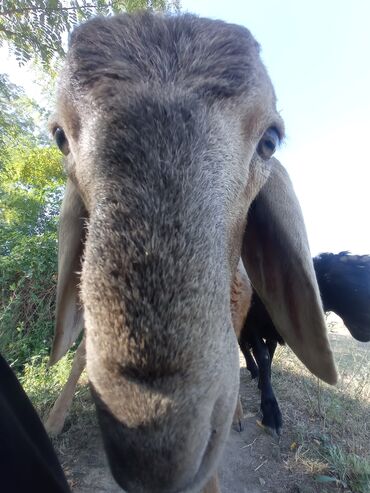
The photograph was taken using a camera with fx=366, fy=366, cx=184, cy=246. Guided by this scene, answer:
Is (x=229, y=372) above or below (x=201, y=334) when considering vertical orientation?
below

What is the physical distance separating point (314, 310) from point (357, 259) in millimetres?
3675

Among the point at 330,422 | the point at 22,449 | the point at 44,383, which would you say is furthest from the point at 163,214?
the point at 44,383

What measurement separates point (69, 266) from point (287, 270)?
173 centimetres

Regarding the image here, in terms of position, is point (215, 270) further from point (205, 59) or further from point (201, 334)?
point (205, 59)

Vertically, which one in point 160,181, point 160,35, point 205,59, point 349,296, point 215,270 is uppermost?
point 160,35

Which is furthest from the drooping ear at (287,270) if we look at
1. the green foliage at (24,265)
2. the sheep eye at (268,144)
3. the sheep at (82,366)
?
the green foliage at (24,265)

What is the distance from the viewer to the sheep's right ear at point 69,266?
2957 mm

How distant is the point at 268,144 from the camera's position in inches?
89.4

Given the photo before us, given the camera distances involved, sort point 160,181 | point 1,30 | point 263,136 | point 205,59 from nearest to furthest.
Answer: point 160,181
point 205,59
point 263,136
point 1,30

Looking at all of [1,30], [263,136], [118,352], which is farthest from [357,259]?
[1,30]

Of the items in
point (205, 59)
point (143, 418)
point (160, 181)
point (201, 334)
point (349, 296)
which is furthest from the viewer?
point (349, 296)

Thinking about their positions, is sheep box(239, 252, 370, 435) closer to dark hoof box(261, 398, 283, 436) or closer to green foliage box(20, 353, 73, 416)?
dark hoof box(261, 398, 283, 436)

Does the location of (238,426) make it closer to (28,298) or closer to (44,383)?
(44,383)

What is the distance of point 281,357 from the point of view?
24.1ft
